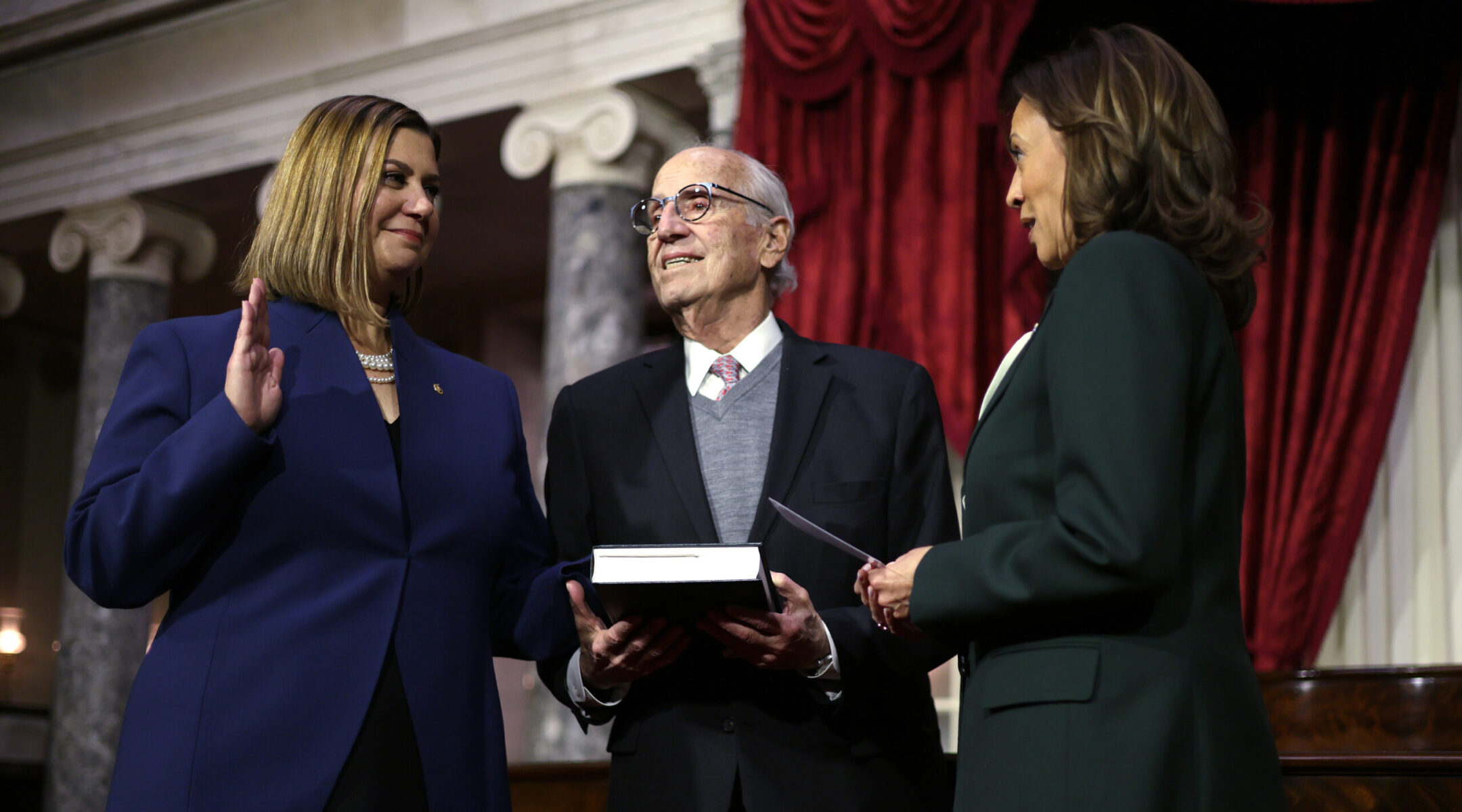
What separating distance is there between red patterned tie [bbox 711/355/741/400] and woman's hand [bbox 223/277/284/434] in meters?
0.86

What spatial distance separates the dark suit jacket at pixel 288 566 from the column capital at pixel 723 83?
355 centimetres

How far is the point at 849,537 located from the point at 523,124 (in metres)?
4.22

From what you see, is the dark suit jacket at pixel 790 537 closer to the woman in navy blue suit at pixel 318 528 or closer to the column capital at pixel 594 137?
the woman in navy blue suit at pixel 318 528

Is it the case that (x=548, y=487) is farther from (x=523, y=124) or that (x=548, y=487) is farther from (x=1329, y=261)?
(x=523, y=124)

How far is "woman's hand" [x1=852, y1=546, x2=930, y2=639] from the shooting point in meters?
1.67

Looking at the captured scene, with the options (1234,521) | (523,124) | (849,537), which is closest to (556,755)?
(523,124)

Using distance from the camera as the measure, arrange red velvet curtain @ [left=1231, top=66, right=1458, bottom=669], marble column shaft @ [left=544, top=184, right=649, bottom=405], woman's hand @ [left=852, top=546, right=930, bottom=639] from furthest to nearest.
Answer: marble column shaft @ [left=544, top=184, right=649, bottom=405] < red velvet curtain @ [left=1231, top=66, right=1458, bottom=669] < woman's hand @ [left=852, top=546, right=930, bottom=639]

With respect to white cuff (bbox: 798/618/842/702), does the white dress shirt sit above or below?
above

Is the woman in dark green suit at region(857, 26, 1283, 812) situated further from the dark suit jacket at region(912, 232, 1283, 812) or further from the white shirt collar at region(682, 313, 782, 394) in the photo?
→ the white shirt collar at region(682, 313, 782, 394)

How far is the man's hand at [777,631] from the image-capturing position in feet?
6.39

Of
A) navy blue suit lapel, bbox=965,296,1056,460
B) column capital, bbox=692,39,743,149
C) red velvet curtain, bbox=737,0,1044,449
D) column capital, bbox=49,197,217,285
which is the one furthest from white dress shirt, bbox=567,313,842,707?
column capital, bbox=49,197,217,285

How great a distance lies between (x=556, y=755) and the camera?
17.7 feet

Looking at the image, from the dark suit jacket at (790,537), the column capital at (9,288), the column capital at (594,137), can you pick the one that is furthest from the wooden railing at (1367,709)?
the column capital at (9,288)

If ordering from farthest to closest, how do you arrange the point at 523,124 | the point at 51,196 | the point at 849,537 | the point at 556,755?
1. the point at 51,196
2. the point at 523,124
3. the point at 556,755
4. the point at 849,537
